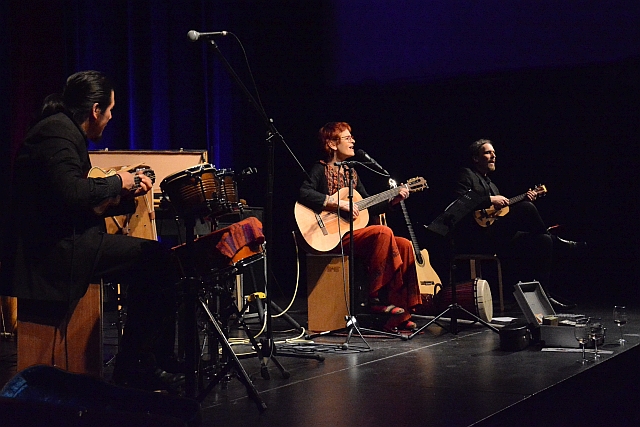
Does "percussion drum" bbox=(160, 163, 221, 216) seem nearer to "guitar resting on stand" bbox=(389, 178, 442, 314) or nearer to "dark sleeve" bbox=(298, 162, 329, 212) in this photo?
"dark sleeve" bbox=(298, 162, 329, 212)

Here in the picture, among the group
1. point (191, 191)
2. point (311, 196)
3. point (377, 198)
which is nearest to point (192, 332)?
point (191, 191)

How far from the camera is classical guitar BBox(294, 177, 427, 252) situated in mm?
5367

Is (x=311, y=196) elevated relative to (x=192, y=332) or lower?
elevated

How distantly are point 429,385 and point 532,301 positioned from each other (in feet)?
→ 5.85

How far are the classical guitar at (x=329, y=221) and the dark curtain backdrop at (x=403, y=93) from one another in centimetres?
209

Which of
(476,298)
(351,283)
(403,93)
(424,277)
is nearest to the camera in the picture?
(351,283)

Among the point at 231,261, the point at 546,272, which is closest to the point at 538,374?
the point at 231,261

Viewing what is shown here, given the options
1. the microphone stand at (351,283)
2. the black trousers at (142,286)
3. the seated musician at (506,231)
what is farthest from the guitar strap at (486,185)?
the black trousers at (142,286)

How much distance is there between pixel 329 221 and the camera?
17.8ft

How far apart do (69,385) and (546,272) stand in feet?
16.1

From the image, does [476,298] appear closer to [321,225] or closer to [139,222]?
[321,225]

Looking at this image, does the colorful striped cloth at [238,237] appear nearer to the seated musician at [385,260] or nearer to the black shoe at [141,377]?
the black shoe at [141,377]

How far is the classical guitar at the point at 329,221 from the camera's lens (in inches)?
211

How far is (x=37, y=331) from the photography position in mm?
3295
